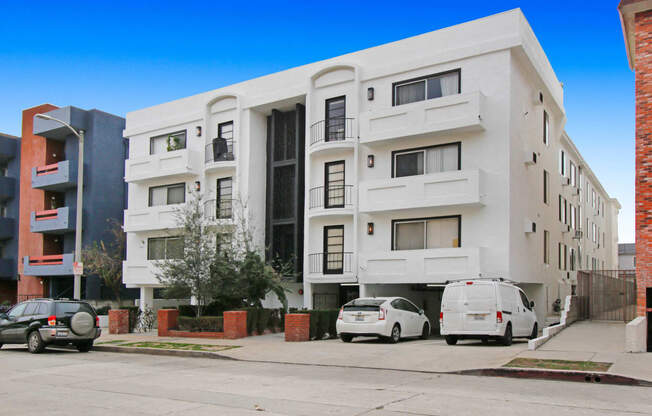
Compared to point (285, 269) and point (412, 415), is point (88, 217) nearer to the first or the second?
point (285, 269)

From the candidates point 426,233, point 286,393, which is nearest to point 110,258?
point 426,233

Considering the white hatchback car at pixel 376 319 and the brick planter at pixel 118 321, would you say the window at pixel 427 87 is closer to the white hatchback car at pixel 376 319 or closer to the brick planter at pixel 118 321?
the white hatchback car at pixel 376 319

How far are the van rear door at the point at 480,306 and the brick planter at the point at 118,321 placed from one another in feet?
46.3

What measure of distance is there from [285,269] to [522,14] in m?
13.8

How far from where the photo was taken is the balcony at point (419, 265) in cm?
2159

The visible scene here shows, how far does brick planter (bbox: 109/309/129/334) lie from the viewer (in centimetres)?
2511

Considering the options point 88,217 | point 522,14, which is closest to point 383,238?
point 522,14

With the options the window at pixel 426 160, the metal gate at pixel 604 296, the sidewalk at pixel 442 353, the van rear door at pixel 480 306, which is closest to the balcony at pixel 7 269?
the sidewalk at pixel 442 353

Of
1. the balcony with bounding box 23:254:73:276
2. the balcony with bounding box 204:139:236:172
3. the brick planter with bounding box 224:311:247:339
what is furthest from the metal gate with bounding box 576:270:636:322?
the balcony with bounding box 23:254:73:276

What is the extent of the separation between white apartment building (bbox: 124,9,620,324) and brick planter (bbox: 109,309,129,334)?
4089mm

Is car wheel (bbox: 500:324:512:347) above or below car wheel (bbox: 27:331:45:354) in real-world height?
above

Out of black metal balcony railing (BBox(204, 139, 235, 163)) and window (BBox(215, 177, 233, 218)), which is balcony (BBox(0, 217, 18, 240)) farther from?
black metal balcony railing (BBox(204, 139, 235, 163))

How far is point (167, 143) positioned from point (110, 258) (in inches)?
313

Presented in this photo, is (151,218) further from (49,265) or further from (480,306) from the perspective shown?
(480,306)
